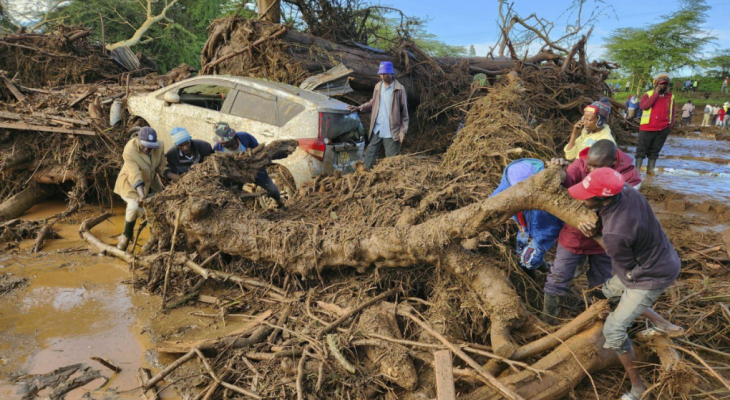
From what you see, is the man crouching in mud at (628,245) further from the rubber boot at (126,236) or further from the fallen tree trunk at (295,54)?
the fallen tree trunk at (295,54)

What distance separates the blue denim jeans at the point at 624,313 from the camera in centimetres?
265

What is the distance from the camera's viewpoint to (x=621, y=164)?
11.5ft

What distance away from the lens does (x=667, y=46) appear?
2945 centimetres

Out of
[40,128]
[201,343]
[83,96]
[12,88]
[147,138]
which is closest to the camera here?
[201,343]

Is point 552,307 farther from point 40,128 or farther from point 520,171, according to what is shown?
point 40,128

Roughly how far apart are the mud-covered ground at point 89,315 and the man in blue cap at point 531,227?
108 cm

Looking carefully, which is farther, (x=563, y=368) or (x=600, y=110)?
(x=600, y=110)

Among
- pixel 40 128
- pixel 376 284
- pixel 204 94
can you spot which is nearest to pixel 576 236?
pixel 376 284

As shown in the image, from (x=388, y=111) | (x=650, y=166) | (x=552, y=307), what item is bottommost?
(x=552, y=307)

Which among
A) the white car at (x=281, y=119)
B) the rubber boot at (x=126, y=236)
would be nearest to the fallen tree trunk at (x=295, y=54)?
→ the white car at (x=281, y=119)

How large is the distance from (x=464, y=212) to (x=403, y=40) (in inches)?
322

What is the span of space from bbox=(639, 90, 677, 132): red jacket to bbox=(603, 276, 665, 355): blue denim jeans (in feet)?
21.1

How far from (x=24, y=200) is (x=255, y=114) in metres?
4.33

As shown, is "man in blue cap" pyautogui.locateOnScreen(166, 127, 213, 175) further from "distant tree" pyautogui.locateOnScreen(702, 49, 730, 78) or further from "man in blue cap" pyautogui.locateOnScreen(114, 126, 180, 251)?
"distant tree" pyautogui.locateOnScreen(702, 49, 730, 78)
